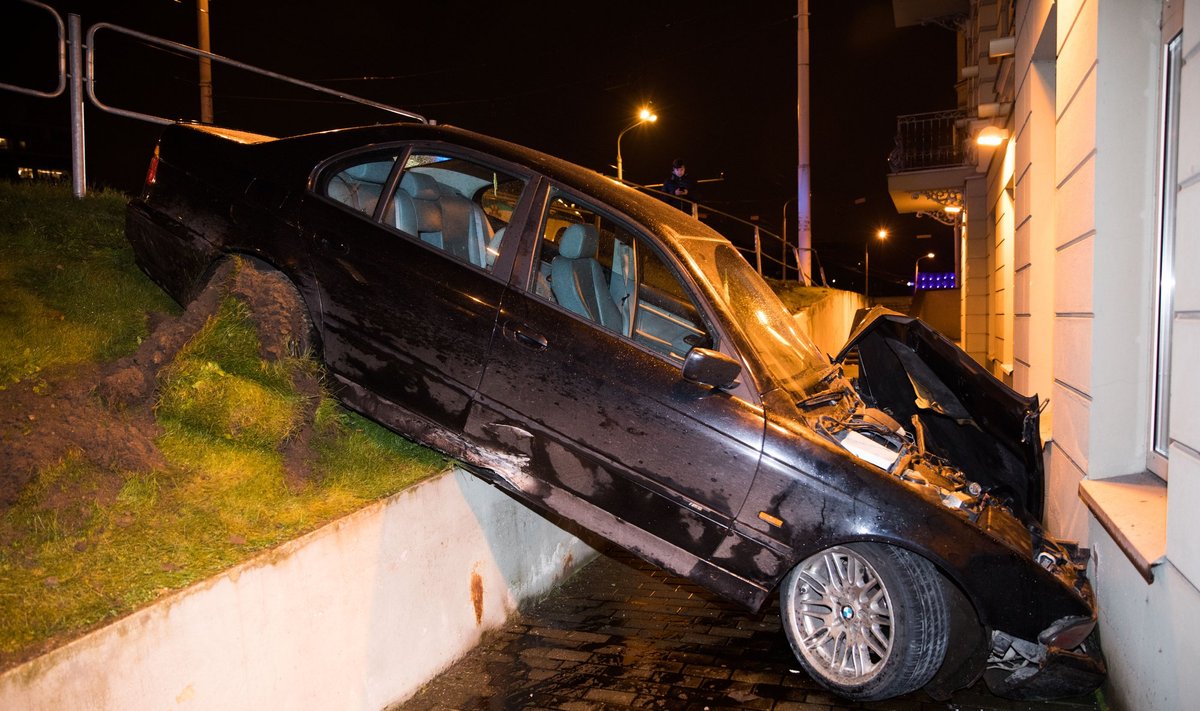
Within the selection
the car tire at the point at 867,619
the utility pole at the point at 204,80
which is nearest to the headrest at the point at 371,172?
the car tire at the point at 867,619

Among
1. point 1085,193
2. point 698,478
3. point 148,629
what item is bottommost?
point 148,629

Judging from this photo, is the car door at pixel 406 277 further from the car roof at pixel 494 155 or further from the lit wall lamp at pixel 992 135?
the lit wall lamp at pixel 992 135

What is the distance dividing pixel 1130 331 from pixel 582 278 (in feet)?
9.62

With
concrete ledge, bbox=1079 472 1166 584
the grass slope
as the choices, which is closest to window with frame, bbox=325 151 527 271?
the grass slope

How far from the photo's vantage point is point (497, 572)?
15.8ft

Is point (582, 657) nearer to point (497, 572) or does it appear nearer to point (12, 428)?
point (497, 572)

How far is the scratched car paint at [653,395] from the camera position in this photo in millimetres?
3855

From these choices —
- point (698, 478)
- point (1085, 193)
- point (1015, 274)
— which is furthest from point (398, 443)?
point (1015, 274)

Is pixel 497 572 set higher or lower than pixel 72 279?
lower

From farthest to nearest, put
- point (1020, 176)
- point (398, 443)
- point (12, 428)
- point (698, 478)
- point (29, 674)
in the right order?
point (1020, 176) < point (398, 443) < point (698, 478) < point (12, 428) < point (29, 674)

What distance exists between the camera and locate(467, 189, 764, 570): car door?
3936 millimetres

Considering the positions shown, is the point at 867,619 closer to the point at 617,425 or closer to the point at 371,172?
the point at 617,425

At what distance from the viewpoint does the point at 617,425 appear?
4.00 metres

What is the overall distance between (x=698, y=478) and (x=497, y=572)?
4.86ft
